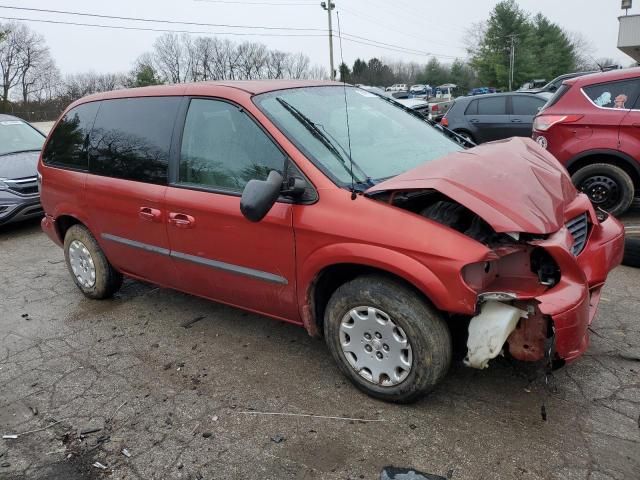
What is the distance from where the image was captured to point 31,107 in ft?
120

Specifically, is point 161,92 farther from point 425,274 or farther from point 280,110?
point 425,274

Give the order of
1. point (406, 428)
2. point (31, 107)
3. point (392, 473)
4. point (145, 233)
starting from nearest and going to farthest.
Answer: point (392, 473) → point (406, 428) → point (145, 233) → point (31, 107)

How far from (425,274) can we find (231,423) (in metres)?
1.29

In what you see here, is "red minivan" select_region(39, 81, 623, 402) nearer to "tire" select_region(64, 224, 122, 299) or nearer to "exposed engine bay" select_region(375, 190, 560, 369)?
"exposed engine bay" select_region(375, 190, 560, 369)

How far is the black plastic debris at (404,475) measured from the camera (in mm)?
2242

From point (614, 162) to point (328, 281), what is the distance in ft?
14.5

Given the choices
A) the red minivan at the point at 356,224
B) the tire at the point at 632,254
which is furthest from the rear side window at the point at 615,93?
the red minivan at the point at 356,224

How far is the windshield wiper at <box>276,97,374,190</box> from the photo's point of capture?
273cm

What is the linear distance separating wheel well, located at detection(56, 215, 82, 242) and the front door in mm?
1508

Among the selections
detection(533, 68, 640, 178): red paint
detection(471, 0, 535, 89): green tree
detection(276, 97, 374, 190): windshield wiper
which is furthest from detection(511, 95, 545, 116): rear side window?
detection(471, 0, 535, 89): green tree

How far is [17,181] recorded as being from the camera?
699 cm

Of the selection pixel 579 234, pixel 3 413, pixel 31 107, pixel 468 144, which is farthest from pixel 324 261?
pixel 31 107

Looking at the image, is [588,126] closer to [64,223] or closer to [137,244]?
[137,244]

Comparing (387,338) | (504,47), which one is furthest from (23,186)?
(504,47)
